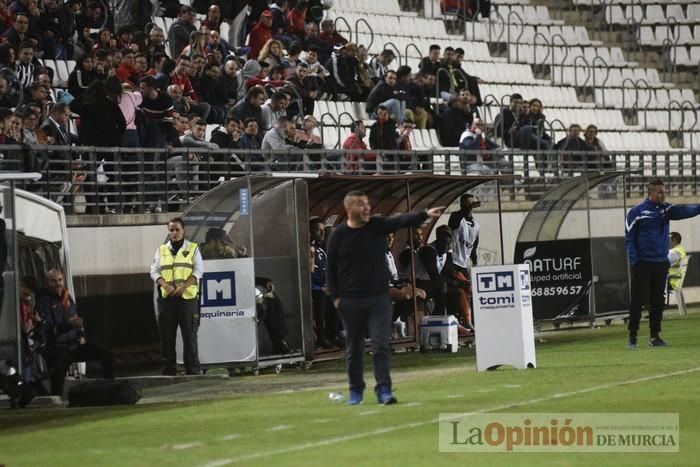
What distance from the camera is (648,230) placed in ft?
77.0

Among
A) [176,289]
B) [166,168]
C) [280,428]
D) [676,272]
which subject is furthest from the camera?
[676,272]

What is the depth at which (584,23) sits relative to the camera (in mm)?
46688

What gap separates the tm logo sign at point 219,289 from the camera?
74.8 feet

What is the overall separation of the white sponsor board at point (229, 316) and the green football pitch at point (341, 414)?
0.54 m

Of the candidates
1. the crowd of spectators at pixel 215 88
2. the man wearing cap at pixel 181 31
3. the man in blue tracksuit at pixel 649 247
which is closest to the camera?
the man in blue tracksuit at pixel 649 247

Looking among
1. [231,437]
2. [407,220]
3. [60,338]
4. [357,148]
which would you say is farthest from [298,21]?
[231,437]

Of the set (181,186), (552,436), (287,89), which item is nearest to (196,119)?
(181,186)

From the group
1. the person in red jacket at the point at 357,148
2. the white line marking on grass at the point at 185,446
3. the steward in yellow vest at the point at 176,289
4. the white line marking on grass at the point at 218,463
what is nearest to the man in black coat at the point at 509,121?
the person in red jacket at the point at 357,148

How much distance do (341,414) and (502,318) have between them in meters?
5.53

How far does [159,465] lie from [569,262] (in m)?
18.7

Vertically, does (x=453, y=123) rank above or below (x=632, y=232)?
above

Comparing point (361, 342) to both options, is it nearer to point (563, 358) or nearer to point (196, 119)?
point (563, 358)

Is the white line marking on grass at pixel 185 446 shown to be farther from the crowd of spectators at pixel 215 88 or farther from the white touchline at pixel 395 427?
the crowd of spectators at pixel 215 88

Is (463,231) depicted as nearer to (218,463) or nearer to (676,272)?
(676,272)
